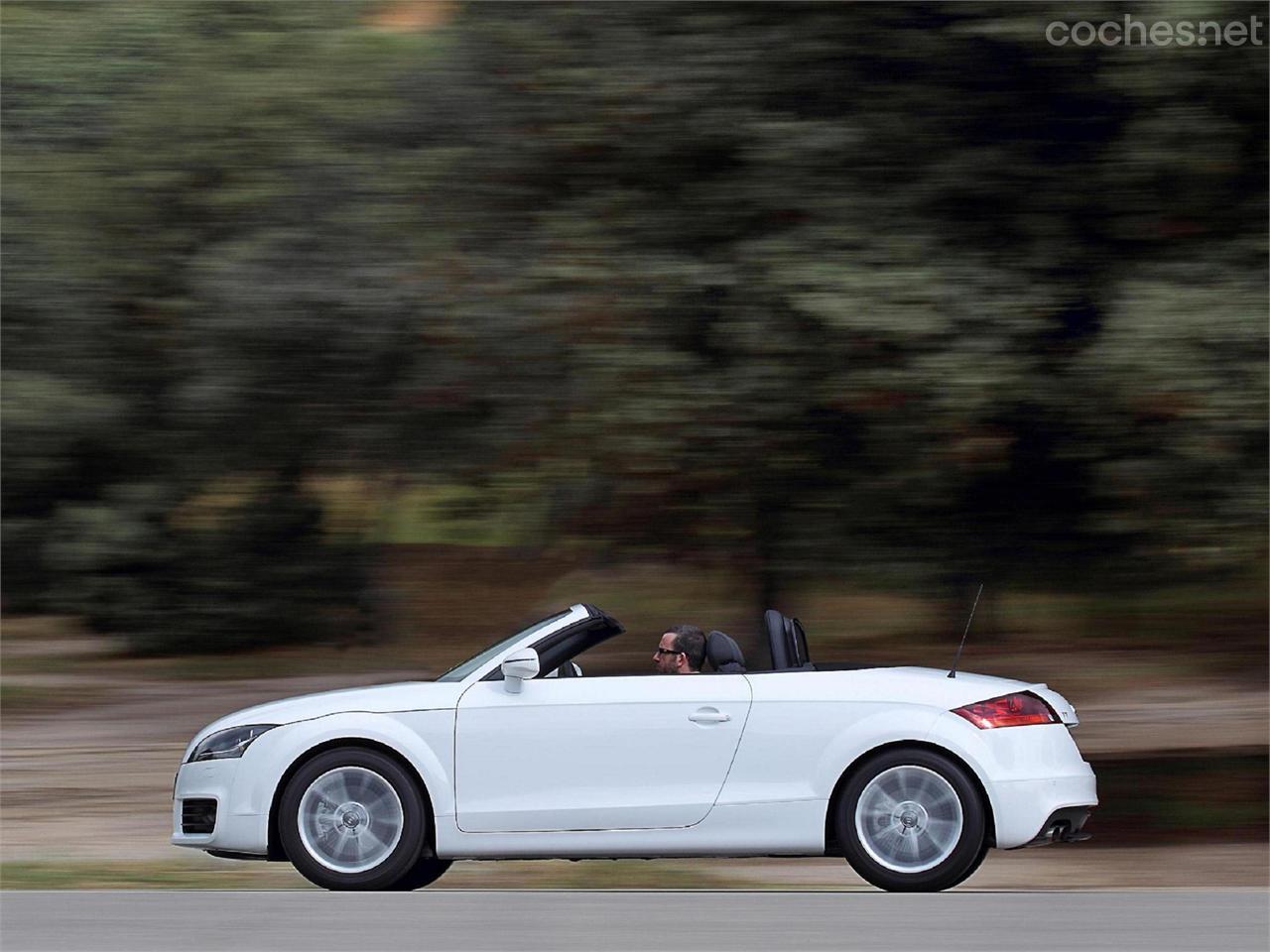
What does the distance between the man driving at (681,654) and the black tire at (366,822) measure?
3.77 feet

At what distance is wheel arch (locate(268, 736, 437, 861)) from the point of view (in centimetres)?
719

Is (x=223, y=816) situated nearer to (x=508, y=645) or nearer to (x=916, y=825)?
(x=508, y=645)

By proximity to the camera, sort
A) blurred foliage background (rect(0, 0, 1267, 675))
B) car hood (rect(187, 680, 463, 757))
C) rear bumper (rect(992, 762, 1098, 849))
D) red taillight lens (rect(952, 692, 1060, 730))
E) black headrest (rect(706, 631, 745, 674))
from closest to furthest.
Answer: rear bumper (rect(992, 762, 1098, 849))
red taillight lens (rect(952, 692, 1060, 730))
car hood (rect(187, 680, 463, 757))
black headrest (rect(706, 631, 745, 674))
blurred foliage background (rect(0, 0, 1267, 675))

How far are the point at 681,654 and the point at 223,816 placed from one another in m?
2.01

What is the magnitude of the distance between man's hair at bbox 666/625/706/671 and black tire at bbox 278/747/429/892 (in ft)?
4.07

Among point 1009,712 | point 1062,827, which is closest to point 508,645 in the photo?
point 1009,712

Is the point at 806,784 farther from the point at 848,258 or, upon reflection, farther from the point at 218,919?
the point at 848,258

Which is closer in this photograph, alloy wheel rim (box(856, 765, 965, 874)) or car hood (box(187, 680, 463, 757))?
alloy wheel rim (box(856, 765, 965, 874))

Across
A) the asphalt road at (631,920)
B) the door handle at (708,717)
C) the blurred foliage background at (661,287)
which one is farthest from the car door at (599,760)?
the blurred foliage background at (661,287)

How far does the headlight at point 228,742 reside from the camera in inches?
287

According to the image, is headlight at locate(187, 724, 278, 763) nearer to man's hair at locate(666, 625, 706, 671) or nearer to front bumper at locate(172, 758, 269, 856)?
front bumper at locate(172, 758, 269, 856)

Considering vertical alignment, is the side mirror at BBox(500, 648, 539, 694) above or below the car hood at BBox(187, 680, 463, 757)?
above

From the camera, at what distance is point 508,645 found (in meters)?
7.44

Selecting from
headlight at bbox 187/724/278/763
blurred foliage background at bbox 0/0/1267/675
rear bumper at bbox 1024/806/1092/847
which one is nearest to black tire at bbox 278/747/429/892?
headlight at bbox 187/724/278/763
